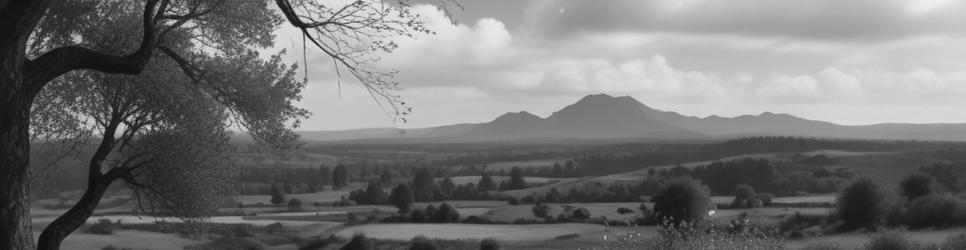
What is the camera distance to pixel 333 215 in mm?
126375

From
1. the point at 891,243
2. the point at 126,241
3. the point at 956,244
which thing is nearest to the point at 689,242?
the point at 956,244

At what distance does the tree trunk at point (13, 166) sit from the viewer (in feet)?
38.3

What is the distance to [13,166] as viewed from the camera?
11.8 meters

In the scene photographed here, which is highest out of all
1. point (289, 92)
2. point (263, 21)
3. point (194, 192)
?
point (263, 21)

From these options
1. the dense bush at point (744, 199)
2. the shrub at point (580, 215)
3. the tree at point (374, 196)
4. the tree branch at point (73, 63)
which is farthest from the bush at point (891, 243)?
the tree at point (374, 196)

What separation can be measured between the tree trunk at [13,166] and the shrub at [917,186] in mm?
72184

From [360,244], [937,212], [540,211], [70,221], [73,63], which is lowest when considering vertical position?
[540,211]

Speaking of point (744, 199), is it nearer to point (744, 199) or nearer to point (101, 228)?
point (744, 199)

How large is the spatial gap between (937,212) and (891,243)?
2498 centimetres

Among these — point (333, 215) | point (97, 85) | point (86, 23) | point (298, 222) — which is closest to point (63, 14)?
point (86, 23)

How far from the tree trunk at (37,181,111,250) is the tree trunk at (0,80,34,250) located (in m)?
6.84

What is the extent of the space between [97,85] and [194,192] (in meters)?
3.75

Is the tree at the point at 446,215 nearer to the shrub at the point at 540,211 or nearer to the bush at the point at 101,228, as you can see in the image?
the shrub at the point at 540,211

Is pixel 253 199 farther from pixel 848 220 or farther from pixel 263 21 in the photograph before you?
pixel 263 21
